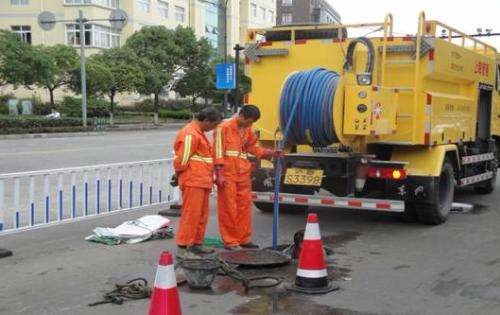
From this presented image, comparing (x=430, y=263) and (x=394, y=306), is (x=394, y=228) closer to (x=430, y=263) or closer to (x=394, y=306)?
(x=430, y=263)

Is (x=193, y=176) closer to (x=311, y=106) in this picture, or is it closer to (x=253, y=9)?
(x=311, y=106)

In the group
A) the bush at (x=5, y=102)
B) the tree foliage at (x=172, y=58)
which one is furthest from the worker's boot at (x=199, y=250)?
the bush at (x=5, y=102)

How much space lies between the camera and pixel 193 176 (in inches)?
262

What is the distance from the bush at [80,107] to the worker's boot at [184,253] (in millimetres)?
37854

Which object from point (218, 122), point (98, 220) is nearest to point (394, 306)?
point (218, 122)

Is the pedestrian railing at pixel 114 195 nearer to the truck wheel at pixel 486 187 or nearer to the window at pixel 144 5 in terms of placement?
the truck wheel at pixel 486 187

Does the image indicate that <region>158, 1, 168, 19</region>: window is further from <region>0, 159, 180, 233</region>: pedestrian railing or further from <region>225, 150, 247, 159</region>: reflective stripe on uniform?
<region>225, 150, 247, 159</region>: reflective stripe on uniform

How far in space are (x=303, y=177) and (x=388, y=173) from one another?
3.40ft

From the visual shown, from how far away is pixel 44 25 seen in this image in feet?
114

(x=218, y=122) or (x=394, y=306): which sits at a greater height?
(x=218, y=122)

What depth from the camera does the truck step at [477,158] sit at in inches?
385

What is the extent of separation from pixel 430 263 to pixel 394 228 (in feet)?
6.30

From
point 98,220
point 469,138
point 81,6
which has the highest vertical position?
point 81,6

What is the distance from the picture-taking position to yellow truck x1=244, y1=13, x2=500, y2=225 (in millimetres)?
7457
